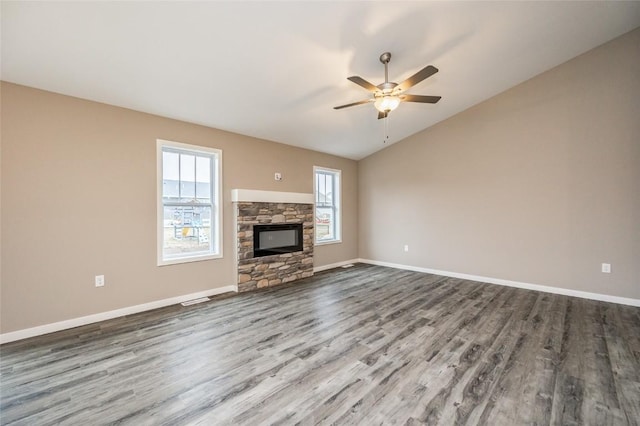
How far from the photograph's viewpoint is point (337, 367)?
225 cm

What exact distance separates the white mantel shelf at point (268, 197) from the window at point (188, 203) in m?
0.32

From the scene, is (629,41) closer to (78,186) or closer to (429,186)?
(429,186)

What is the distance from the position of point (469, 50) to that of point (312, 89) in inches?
80.0

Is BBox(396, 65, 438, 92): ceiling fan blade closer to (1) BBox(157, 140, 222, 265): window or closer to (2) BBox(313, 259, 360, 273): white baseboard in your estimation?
(1) BBox(157, 140, 222, 265): window

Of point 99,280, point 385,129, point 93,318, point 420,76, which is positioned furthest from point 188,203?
point 385,129

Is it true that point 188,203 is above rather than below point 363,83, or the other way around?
below

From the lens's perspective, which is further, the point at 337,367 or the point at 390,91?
the point at 390,91

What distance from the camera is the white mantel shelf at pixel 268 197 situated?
4480mm

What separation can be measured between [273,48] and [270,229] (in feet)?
9.69

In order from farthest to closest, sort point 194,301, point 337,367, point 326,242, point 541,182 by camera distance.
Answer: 1. point 326,242
2. point 541,182
3. point 194,301
4. point 337,367

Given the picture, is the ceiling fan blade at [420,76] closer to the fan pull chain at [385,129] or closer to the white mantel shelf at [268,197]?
the fan pull chain at [385,129]

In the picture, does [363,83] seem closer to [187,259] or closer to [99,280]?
[187,259]

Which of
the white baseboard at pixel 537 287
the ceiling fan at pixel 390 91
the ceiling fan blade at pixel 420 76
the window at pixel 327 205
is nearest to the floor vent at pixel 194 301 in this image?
the window at pixel 327 205

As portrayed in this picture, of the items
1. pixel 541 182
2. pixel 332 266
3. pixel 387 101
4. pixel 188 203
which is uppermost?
pixel 387 101
